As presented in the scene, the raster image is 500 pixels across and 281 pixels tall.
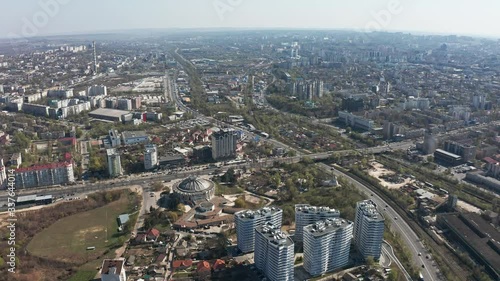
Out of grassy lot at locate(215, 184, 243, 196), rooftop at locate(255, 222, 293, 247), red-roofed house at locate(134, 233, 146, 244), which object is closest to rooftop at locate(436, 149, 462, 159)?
grassy lot at locate(215, 184, 243, 196)

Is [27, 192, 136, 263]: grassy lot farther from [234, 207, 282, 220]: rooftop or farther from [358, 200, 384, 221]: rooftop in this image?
[358, 200, 384, 221]: rooftop

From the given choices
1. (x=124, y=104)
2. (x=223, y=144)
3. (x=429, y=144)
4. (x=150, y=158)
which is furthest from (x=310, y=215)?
(x=124, y=104)

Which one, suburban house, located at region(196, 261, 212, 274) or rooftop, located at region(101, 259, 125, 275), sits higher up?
rooftop, located at region(101, 259, 125, 275)

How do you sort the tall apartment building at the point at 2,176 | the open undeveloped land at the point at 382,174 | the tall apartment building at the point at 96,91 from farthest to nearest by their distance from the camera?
1. the tall apartment building at the point at 96,91
2. the open undeveloped land at the point at 382,174
3. the tall apartment building at the point at 2,176

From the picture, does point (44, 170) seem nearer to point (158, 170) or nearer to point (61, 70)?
point (158, 170)

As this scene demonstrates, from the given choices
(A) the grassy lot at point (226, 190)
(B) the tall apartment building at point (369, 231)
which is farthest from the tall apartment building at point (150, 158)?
(B) the tall apartment building at point (369, 231)

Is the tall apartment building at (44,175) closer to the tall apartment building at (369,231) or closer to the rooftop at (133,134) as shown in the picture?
the rooftop at (133,134)
